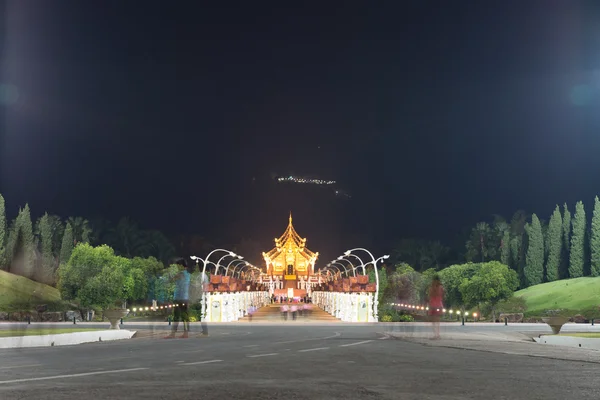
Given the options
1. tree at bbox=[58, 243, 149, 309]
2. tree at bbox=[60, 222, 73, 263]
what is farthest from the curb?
tree at bbox=[60, 222, 73, 263]

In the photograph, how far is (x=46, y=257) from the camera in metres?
120

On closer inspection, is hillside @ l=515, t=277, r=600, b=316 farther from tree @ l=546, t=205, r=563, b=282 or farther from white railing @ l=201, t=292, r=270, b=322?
white railing @ l=201, t=292, r=270, b=322

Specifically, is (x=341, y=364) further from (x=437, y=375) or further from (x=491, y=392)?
(x=491, y=392)

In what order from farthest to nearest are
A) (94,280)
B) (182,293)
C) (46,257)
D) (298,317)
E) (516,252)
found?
1. (516,252)
2. (46,257)
3. (298,317)
4. (94,280)
5. (182,293)

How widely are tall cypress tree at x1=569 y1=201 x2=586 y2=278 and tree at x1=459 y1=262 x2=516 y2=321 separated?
2538 cm

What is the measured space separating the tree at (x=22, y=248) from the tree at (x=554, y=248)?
265 feet

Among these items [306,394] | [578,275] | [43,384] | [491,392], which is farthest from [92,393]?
[578,275]

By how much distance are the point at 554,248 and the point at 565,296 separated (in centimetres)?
2068

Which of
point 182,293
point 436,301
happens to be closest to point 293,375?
point 182,293

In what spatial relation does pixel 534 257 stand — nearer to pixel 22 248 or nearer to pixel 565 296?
pixel 565 296

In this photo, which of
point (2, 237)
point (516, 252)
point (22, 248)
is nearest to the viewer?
point (2, 237)

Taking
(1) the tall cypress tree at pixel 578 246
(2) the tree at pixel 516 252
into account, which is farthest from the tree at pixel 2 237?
(1) the tall cypress tree at pixel 578 246

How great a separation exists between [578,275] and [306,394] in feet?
350

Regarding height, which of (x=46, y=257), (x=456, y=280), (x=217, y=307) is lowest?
(x=217, y=307)
